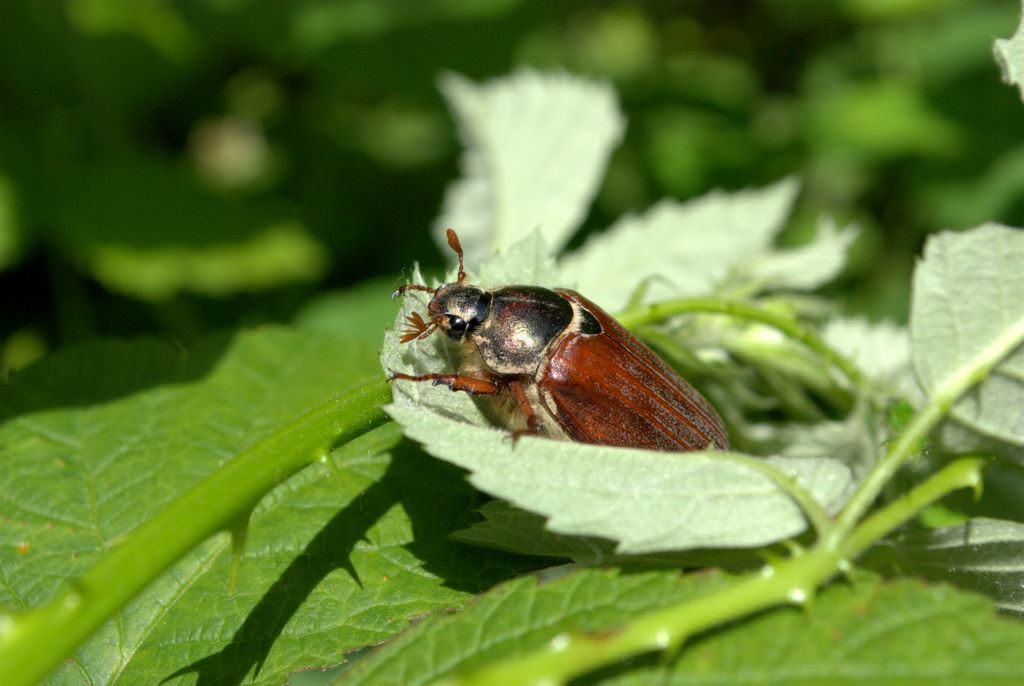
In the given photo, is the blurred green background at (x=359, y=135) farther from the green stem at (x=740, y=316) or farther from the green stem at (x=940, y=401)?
the green stem at (x=940, y=401)

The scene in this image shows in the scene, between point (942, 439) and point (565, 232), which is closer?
point (942, 439)

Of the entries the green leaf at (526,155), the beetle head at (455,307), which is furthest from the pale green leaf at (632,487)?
the green leaf at (526,155)

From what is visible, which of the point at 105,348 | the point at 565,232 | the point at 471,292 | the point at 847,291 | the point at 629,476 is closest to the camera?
the point at 629,476

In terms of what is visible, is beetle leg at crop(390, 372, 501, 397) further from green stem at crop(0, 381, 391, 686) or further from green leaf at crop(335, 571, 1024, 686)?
green leaf at crop(335, 571, 1024, 686)

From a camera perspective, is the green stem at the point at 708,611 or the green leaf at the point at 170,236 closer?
the green stem at the point at 708,611

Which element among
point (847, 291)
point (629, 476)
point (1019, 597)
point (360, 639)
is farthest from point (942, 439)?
point (847, 291)

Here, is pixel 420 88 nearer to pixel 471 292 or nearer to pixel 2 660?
pixel 471 292

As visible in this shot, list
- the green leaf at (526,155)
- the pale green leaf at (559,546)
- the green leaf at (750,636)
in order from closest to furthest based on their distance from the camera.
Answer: the green leaf at (750,636) < the pale green leaf at (559,546) < the green leaf at (526,155)
